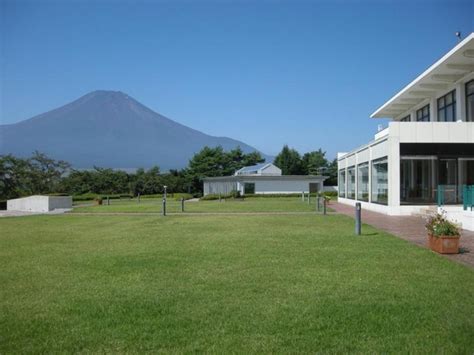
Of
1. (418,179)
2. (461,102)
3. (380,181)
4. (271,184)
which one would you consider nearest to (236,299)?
(380,181)

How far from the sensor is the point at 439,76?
24531mm

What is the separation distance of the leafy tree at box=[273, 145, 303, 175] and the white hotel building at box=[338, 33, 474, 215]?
163 feet

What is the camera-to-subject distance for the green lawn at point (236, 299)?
177 inches

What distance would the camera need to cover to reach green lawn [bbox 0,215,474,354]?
14.7ft

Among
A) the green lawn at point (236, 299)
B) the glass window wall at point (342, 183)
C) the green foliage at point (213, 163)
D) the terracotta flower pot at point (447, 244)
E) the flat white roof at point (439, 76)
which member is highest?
the flat white roof at point (439, 76)

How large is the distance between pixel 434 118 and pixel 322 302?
26133 millimetres

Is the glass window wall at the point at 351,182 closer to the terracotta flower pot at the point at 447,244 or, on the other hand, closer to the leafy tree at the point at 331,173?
the terracotta flower pot at the point at 447,244

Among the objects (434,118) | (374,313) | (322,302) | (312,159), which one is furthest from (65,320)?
(312,159)

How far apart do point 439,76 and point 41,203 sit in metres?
27.9

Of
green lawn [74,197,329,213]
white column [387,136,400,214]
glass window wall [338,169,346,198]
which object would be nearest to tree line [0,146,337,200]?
green lawn [74,197,329,213]

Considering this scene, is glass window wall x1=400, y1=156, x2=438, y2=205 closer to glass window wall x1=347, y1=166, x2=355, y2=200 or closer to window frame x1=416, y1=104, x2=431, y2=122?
window frame x1=416, y1=104, x2=431, y2=122

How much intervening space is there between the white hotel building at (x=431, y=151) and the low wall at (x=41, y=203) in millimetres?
22275

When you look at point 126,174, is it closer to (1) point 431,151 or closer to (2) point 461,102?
(2) point 461,102

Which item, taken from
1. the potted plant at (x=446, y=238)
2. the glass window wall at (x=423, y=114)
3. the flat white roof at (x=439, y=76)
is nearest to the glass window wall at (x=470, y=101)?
the flat white roof at (x=439, y=76)
